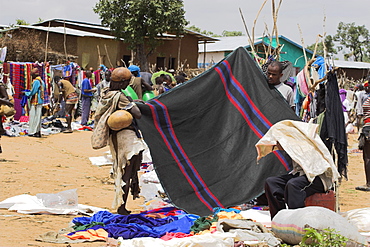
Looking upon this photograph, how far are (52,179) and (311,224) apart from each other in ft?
17.9

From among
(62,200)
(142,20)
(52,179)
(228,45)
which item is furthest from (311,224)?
(228,45)

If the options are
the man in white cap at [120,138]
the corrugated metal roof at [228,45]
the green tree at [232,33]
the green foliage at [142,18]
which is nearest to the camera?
the man in white cap at [120,138]

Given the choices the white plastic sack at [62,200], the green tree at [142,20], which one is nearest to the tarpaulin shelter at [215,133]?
the white plastic sack at [62,200]

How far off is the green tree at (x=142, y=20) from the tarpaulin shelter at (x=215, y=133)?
2220 cm

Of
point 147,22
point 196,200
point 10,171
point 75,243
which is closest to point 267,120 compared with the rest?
point 196,200

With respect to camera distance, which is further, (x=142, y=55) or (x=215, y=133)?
(x=142, y=55)

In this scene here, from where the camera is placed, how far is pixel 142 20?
29391 millimetres

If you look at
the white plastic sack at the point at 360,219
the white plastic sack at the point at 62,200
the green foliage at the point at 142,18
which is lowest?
the white plastic sack at the point at 62,200

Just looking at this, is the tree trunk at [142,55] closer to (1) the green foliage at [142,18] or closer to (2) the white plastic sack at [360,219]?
(1) the green foliage at [142,18]

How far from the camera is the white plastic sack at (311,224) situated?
4680mm

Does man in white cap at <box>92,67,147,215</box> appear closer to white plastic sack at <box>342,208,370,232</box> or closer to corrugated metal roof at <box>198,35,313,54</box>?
white plastic sack at <box>342,208,370,232</box>

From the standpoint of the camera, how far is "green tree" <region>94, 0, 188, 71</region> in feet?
94.7

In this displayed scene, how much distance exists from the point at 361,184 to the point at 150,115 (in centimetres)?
506

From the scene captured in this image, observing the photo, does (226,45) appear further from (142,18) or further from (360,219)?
(360,219)
